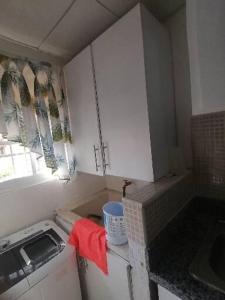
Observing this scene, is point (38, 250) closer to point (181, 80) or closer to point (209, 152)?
point (209, 152)

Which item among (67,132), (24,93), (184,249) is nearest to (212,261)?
(184,249)

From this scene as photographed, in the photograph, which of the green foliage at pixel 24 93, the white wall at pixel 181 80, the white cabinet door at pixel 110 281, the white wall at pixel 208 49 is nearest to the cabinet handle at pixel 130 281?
the white cabinet door at pixel 110 281

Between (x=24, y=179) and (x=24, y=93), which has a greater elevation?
(x=24, y=93)

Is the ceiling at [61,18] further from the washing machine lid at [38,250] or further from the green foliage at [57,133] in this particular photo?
the washing machine lid at [38,250]

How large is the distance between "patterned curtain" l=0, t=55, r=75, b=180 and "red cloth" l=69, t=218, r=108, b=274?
1.68ft

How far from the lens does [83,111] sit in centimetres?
134

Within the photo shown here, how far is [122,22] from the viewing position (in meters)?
0.96

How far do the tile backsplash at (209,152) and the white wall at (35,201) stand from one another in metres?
1.08

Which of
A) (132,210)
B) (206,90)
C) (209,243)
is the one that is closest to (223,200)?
(209,243)

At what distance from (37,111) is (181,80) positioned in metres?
1.12

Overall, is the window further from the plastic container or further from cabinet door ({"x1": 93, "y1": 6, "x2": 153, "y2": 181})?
the plastic container

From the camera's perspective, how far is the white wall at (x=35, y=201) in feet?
4.13

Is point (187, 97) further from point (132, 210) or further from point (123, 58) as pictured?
point (132, 210)

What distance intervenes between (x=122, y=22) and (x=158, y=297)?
145cm
